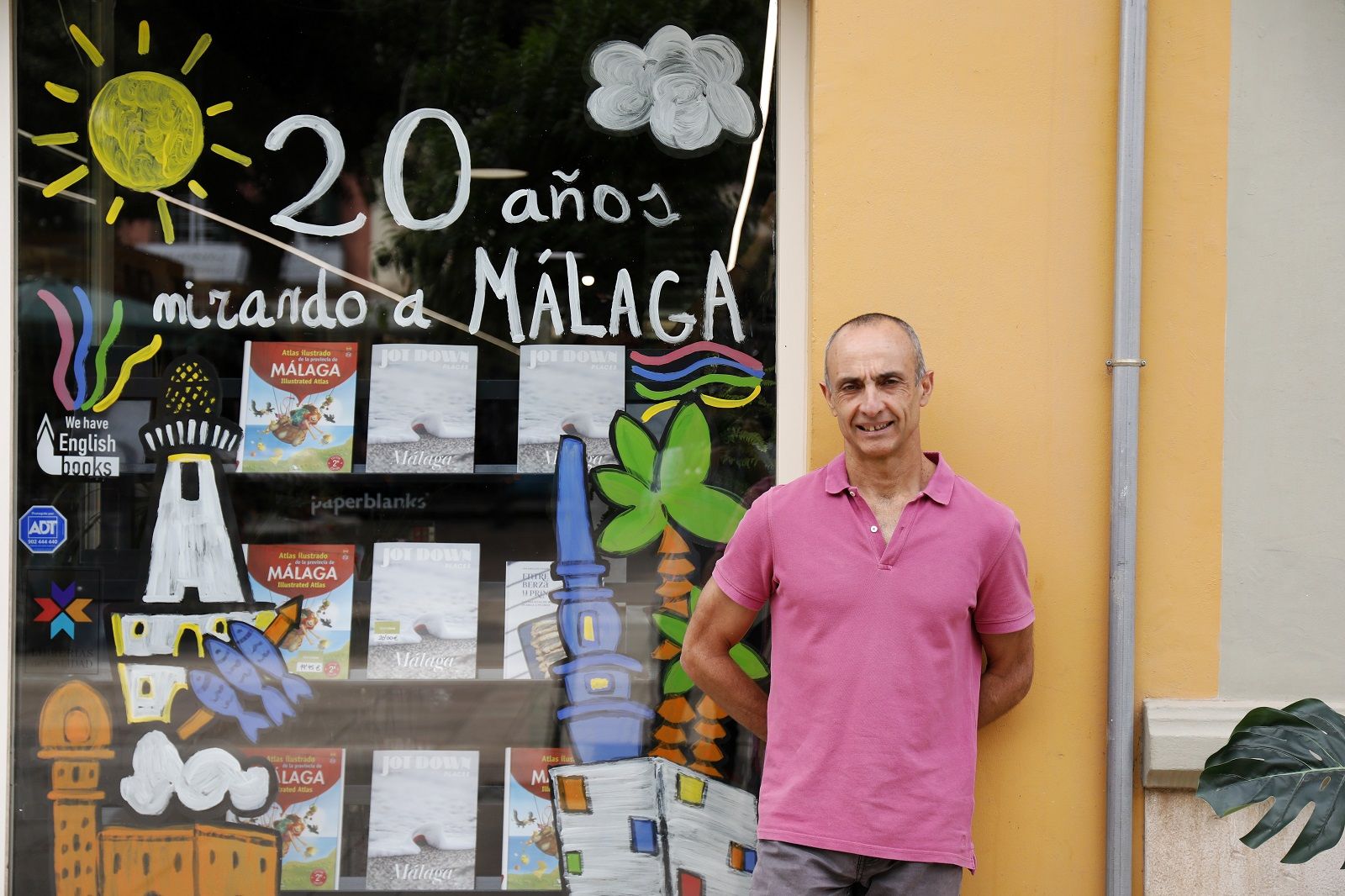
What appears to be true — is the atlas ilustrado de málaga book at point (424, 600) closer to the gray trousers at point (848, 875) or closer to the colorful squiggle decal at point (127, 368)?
the colorful squiggle decal at point (127, 368)

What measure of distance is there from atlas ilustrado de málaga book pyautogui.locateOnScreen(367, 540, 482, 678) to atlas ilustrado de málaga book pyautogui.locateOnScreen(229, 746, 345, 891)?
14.6 inches

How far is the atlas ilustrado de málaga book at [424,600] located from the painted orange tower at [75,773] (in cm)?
83

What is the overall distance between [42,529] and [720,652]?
203 centimetres

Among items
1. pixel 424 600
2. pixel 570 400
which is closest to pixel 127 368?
pixel 424 600

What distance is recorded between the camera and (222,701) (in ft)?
11.4

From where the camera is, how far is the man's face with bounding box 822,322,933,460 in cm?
266

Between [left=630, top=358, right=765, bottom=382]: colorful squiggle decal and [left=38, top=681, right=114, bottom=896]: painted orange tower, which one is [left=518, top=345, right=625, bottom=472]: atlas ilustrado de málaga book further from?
[left=38, top=681, right=114, bottom=896]: painted orange tower

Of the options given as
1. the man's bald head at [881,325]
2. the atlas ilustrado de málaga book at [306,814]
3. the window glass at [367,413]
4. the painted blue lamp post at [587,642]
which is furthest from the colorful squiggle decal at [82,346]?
the man's bald head at [881,325]

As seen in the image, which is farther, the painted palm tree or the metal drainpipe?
the painted palm tree

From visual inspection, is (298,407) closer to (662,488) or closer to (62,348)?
(62,348)

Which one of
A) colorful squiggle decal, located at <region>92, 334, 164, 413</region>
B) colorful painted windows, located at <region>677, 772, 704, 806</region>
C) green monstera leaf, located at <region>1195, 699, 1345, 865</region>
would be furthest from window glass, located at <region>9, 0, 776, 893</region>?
green monstera leaf, located at <region>1195, 699, 1345, 865</region>

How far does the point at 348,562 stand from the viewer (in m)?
3.51

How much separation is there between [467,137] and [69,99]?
1.17 m

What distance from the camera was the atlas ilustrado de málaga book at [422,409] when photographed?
351 cm
